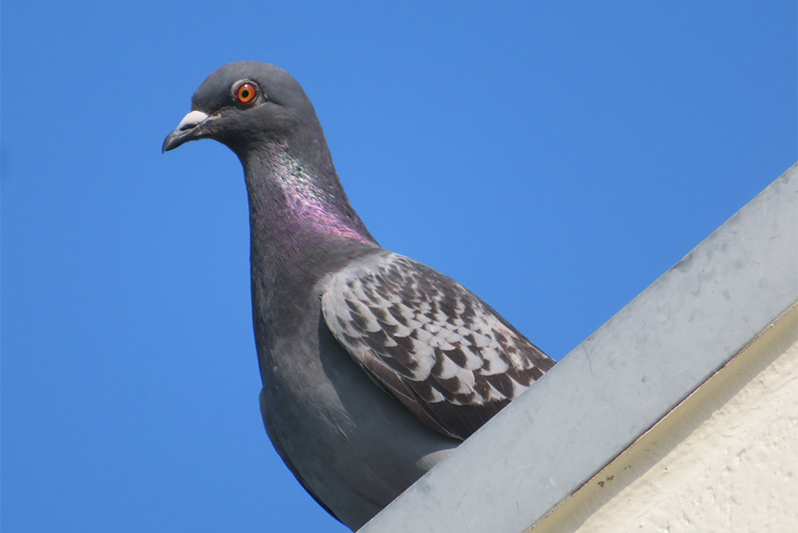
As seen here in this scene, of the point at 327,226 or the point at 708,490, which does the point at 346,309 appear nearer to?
the point at 327,226

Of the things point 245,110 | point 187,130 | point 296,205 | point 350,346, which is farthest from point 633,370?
point 187,130

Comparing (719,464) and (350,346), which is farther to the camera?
(350,346)

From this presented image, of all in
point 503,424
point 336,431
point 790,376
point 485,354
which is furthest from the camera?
point 485,354

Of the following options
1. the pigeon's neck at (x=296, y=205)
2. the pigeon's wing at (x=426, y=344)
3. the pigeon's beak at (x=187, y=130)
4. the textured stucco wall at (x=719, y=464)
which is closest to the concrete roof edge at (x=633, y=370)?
the textured stucco wall at (x=719, y=464)

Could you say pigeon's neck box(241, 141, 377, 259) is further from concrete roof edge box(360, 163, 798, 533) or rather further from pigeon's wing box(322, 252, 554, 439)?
concrete roof edge box(360, 163, 798, 533)

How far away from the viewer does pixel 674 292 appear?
140cm

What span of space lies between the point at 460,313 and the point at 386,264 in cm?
37

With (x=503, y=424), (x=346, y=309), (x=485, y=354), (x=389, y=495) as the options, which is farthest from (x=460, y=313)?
(x=503, y=424)

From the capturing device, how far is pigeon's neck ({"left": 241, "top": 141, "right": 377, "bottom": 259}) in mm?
3279

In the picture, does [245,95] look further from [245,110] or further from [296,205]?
[296,205]

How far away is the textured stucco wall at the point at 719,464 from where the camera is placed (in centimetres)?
134

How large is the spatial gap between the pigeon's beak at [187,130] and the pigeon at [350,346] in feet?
0.43

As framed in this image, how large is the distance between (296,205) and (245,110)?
1.78 feet

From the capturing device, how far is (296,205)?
11.2 ft
